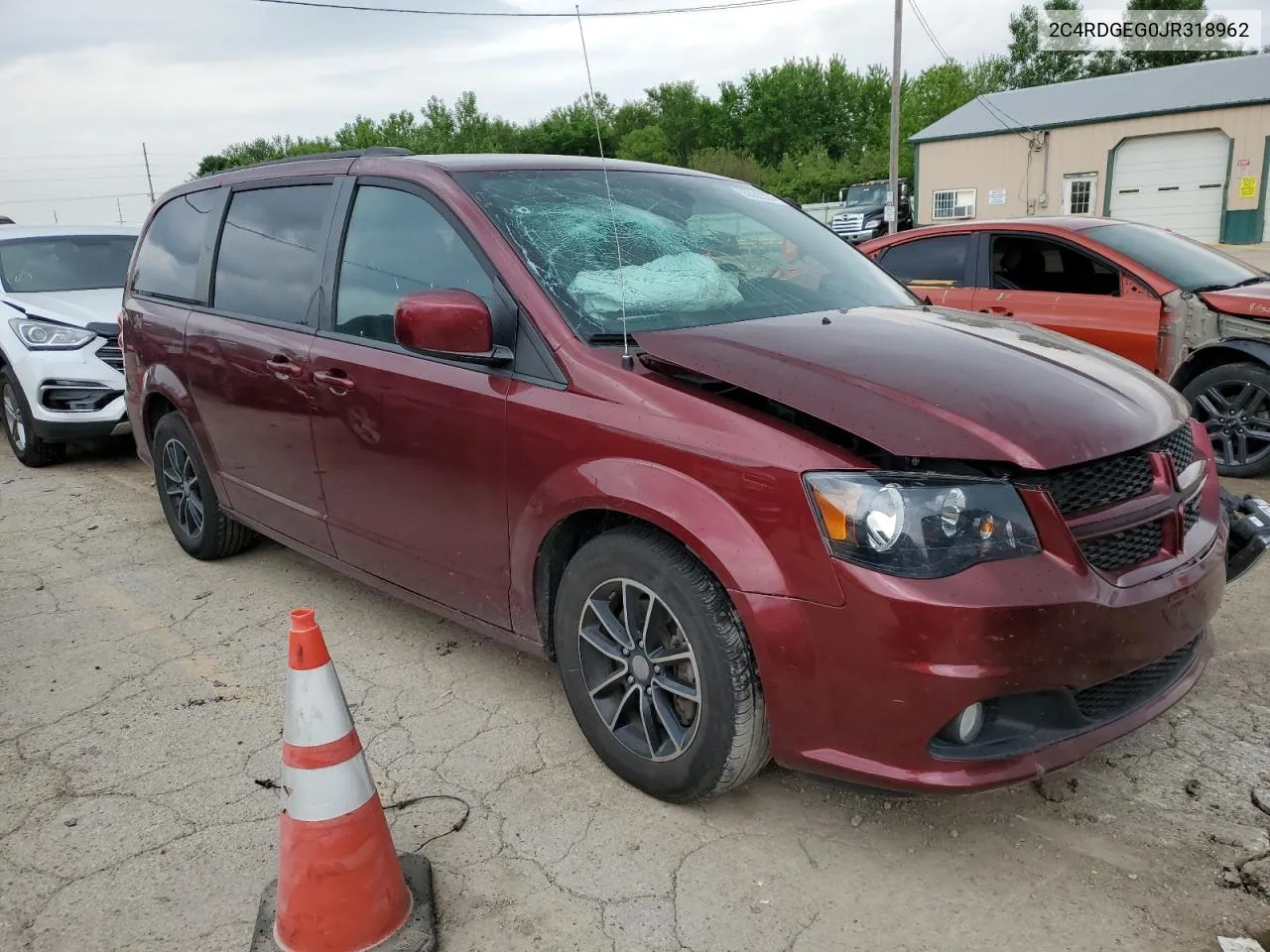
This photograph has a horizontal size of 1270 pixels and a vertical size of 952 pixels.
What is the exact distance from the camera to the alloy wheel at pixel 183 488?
4727 millimetres

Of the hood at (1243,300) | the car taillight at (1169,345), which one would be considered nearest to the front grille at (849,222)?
the hood at (1243,300)

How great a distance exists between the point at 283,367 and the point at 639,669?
1.95m

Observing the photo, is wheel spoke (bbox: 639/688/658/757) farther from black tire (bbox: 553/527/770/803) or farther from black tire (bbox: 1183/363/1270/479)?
black tire (bbox: 1183/363/1270/479)

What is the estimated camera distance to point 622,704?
2.67 meters

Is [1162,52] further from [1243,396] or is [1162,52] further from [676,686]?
[676,686]

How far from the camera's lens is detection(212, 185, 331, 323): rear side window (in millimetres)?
3621

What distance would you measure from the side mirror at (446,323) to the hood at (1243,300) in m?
4.58

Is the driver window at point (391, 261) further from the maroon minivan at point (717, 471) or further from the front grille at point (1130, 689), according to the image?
the front grille at point (1130, 689)

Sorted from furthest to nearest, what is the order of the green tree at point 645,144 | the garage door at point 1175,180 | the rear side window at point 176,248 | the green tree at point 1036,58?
the green tree at point 645,144
the green tree at point 1036,58
the garage door at point 1175,180
the rear side window at point 176,248

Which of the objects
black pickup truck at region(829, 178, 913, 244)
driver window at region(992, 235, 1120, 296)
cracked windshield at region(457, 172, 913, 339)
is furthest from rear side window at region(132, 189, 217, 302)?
black pickup truck at region(829, 178, 913, 244)

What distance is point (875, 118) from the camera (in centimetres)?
6888

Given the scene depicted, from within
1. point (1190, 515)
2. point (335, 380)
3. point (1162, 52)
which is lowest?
point (1190, 515)

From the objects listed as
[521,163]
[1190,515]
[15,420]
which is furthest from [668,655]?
[15,420]

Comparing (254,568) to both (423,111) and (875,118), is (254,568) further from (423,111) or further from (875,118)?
(423,111)
